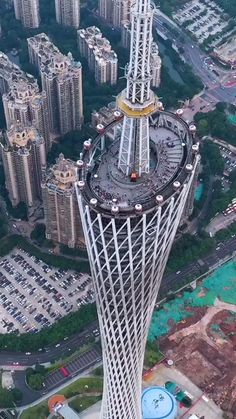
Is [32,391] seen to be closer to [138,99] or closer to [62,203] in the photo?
[62,203]

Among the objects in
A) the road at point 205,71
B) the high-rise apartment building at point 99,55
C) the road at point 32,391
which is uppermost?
the high-rise apartment building at point 99,55

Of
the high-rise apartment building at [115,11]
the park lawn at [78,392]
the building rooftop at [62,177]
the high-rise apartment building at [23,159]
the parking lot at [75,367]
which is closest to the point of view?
the park lawn at [78,392]

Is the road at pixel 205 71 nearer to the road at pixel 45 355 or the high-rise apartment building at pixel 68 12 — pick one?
the high-rise apartment building at pixel 68 12

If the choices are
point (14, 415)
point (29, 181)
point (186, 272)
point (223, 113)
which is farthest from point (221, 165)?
point (14, 415)

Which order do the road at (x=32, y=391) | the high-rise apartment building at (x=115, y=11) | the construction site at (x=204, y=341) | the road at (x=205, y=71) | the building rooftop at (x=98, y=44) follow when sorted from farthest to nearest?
the high-rise apartment building at (x=115, y=11) < the road at (x=205, y=71) < the building rooftop at (x=98, y=44) < the construction site at (x=204, y=341) < the road at (x=32, y=391)

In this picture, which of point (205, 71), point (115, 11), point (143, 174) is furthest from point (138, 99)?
point (115, 11)

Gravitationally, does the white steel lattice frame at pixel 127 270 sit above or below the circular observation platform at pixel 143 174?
below

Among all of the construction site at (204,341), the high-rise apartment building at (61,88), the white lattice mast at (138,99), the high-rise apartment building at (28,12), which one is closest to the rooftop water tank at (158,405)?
the construction site at (204,341)

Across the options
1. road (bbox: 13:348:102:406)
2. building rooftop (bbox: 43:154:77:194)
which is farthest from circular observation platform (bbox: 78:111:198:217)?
road (bbox: 13:348:102:406)
